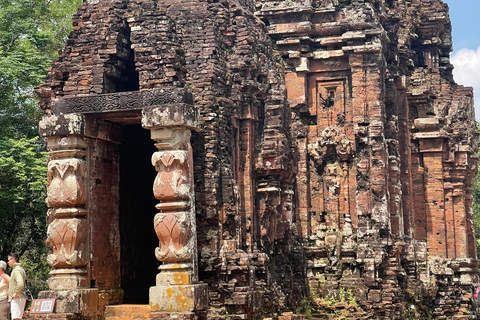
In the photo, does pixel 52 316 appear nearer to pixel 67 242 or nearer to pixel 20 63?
pixel 67 242

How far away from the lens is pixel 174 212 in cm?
1381

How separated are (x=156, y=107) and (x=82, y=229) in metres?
2.31

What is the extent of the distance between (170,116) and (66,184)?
80.3 inches

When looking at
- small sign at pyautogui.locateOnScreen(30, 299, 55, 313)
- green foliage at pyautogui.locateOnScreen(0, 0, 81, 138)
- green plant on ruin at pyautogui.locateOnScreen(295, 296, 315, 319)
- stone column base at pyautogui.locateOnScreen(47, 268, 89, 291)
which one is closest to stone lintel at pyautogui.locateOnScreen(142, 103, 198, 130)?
stone column base at pyautogui.locateOnScreen(47, 268, 89, 291)

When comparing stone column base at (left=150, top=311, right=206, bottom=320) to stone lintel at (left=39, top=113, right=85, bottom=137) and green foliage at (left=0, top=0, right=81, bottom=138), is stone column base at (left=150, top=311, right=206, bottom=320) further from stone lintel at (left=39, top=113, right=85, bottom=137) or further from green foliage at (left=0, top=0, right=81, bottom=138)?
green foliage at (left=0, top=0, right=81, bottom=138)

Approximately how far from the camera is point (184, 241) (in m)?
13.8

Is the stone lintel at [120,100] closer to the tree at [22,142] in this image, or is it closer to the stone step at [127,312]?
the stone step at [127,312]

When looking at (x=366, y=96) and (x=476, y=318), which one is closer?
(x=366, y=96)

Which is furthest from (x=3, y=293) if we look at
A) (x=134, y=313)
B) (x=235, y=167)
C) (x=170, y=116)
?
(x=235, y=167)

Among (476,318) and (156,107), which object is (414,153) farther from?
(156,107)

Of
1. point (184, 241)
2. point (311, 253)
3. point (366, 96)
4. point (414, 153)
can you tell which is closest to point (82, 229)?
point (184, 241)

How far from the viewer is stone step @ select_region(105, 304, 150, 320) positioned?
14.1m

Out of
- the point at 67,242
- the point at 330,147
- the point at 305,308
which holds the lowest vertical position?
the point at 305,308

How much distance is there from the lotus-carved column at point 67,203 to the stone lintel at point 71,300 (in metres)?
0.11
